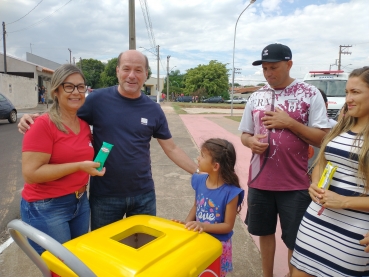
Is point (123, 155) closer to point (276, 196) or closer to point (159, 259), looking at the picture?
point (159, 259)

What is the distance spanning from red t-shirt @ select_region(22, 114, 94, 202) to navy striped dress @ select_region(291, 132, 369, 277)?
135cm

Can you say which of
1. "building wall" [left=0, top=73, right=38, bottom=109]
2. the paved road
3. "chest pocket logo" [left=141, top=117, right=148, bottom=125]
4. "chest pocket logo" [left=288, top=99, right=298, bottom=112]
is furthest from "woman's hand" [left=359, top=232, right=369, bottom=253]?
"building wall" [left=0, top=73, right=38, bottom=109]

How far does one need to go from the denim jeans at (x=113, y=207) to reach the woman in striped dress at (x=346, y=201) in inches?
42.4

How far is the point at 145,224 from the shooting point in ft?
5.37

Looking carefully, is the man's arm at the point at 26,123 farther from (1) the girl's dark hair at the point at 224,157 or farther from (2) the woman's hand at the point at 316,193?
(2) the woman's hand at the point at 316,193

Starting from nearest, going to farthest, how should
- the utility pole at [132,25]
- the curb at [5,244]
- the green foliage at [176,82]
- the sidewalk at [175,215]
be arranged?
1. the sidewalk at [175,215]
2. the curb at [5,244]
3. the utility pole at [132,25]
4. the green foliage at [176,82]

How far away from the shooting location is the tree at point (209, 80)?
152 feet

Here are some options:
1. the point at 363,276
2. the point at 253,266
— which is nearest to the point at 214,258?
the point at 363,276

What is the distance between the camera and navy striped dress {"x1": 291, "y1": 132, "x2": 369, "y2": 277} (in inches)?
60.3

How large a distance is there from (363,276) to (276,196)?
2.43 ft

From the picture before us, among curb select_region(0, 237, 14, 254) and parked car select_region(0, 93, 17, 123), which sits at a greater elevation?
parked car select_region(0, 93, 17, 123)

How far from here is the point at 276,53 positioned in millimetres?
2061

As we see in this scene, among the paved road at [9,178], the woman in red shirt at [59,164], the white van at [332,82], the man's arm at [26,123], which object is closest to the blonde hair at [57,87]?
the woman in red shirt at [59,164]

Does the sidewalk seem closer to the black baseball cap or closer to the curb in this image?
the curb
